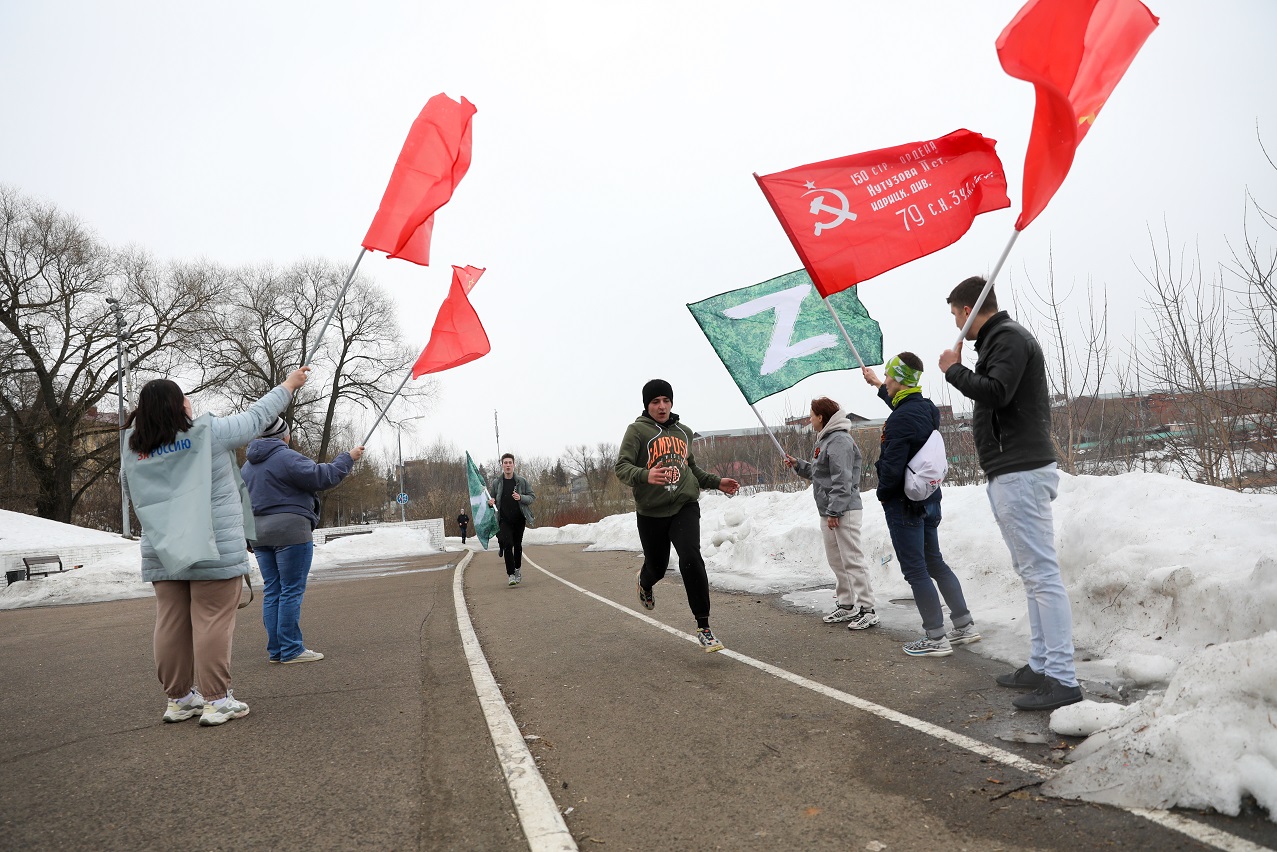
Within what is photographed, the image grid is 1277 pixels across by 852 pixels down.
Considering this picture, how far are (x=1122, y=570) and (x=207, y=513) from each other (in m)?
5.87

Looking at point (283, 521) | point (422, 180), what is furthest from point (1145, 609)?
point (422, 180)

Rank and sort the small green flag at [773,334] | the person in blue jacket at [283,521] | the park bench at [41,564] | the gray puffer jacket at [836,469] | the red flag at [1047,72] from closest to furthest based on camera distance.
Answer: the red flag at [1047,72], the person in blue jacket at [283,521], the gray puffer jacket at [836,469], the small green flag at [773,334], the park bench at [41,564]

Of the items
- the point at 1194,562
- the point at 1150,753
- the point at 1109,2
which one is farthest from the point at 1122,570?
the point at 1109,2

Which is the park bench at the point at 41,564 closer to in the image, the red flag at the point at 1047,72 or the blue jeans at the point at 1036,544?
the blue jeans at the point at 1036,544

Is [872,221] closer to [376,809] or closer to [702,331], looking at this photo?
[702,331]

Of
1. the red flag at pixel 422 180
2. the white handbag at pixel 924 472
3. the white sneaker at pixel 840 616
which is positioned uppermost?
the red flag at pixel 422 180

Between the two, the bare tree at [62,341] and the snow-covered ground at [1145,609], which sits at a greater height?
the bare tree at [62,341]

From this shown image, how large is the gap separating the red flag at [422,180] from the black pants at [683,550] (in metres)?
3.35

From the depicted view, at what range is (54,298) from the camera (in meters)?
32.2

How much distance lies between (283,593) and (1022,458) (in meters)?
5.65

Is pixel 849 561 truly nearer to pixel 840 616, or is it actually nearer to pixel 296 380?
pixel 840 616

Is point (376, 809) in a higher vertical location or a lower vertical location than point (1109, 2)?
lower

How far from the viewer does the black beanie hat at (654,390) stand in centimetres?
634

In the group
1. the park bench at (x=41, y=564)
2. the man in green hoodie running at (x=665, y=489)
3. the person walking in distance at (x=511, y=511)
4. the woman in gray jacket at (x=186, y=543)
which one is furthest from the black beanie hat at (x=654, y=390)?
the park bench at (x=41, y=564)
